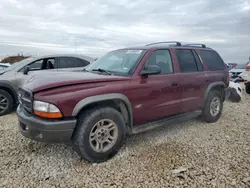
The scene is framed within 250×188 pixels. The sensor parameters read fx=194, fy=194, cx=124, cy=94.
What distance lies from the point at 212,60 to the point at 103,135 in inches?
131

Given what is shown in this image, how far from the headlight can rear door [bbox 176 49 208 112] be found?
7.85ft

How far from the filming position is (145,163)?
2910 mm

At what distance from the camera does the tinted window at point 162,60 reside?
3.54m

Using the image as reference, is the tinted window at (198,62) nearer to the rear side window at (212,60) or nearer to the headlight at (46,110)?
the rear side window at (212,60)

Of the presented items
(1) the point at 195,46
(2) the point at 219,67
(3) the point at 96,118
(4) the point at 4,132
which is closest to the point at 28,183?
(3) the point at 96,118

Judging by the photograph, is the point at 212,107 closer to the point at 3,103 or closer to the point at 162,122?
the point at 162,122

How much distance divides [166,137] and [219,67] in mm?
2350

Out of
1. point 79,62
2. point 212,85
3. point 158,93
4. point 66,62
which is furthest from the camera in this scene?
point 79,62

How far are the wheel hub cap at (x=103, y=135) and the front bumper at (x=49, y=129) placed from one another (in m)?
0.35

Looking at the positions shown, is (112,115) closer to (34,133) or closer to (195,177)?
(34,133)

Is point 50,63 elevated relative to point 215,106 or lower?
elevated

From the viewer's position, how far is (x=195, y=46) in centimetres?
448

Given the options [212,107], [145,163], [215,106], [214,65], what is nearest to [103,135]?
[145,163]

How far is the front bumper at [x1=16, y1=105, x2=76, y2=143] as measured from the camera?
98.7 inches
